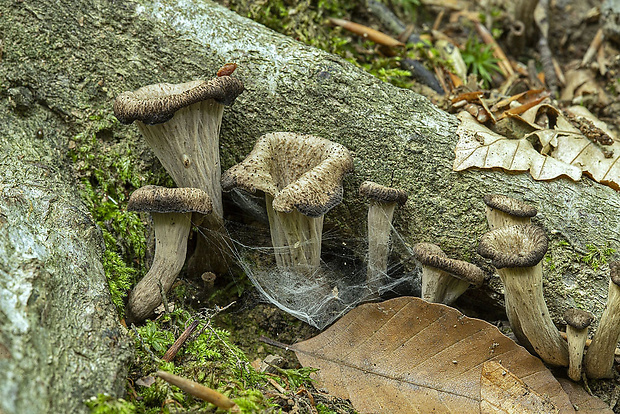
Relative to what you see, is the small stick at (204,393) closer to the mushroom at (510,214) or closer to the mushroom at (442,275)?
the mushroom at (442,275)

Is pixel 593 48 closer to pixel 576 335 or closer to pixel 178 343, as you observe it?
pixel 576 335

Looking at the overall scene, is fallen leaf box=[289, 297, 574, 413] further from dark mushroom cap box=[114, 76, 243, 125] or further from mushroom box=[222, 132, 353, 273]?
dark mushroom cap box=[114, 76, 243, 125]

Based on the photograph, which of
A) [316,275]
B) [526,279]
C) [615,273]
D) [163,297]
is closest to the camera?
[615,273]

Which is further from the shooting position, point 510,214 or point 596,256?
point 596,256

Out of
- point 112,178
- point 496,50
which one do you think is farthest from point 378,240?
point 496,50

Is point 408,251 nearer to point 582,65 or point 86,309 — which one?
point 86,309

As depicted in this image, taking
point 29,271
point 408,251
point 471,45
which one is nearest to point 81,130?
point 29,271

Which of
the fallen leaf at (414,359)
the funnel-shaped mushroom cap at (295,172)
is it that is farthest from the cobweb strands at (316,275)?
the funnel-shaped mushroom cap at (295,172)
